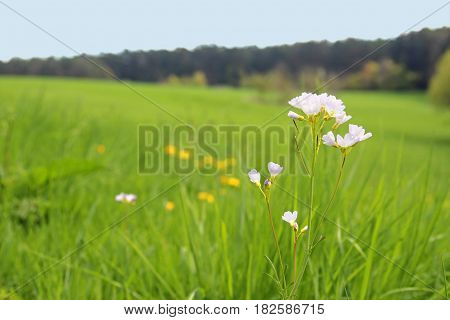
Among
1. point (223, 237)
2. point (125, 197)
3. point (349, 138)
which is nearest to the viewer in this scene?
point (349, 138)

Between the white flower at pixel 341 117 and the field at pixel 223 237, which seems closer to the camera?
the white flower at pixel 341 117

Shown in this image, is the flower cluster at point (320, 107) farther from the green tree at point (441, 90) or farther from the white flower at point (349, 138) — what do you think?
the green tree at point (441, 90)

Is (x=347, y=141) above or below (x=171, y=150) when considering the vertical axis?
above

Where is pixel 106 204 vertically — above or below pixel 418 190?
below

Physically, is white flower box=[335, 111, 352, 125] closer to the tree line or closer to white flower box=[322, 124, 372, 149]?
white flower box=[322, 124, 372, 149]

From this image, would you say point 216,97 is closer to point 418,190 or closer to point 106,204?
point 106,204

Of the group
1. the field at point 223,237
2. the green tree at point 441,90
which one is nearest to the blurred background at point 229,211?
the field at point 223,237

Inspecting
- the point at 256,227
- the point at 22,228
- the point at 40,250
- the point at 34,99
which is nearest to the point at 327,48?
the point at 256,227

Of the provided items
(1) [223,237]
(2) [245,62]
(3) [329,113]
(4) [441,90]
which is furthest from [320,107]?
(4) [441,90]

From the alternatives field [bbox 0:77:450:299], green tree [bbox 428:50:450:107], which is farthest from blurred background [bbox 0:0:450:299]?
green tree [bbox 428:50:450:107]

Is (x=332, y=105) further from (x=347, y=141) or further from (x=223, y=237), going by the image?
(x=223, y=237)
